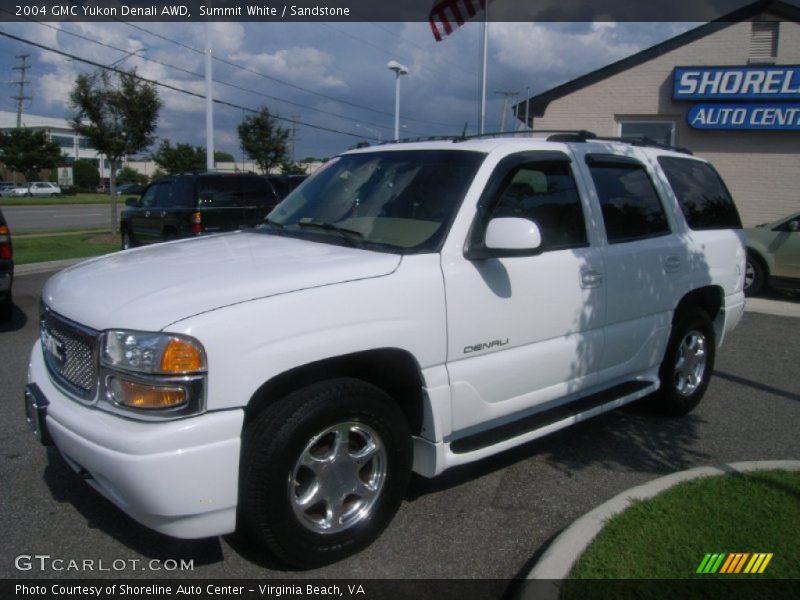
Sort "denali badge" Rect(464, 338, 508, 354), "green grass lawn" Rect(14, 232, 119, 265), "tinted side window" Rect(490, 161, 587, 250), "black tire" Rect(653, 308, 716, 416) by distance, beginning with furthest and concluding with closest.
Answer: "green grass lawn" Rect(14, 232, 119, 265)
"black tire" Rect(653, 308, 716, 416)
"tinted side window" Rect(490, 161, 587, 250)
"denali badge" Rect(464, 338, 508, 354)

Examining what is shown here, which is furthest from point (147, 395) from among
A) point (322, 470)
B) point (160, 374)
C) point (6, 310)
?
point (6, 310)

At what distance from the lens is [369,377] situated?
3.41 m

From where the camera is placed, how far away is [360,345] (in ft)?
10.1

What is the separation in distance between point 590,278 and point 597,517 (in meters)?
1.39

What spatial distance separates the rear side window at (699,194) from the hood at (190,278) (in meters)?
2.82

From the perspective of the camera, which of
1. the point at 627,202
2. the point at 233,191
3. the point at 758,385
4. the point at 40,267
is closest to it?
the point at 627,202

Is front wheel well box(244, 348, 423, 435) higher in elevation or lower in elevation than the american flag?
lower

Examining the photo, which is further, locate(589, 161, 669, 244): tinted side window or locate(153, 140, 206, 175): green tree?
locate(153, 140, 206, 175): green tree

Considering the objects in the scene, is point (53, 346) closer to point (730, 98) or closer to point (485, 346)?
point (485, 346)

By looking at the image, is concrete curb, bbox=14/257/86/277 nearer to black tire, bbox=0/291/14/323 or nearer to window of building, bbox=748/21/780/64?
black tire, bbox=0/291/14/323

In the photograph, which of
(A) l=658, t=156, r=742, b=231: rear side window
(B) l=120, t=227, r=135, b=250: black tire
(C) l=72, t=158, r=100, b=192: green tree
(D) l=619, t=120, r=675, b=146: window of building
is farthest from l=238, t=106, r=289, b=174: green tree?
(C) l=72, t=158, r=100, b=192: green tree

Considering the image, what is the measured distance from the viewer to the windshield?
3.65 m

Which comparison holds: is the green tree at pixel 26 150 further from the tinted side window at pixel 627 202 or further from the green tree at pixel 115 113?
the tinted side window at pixel 627 202

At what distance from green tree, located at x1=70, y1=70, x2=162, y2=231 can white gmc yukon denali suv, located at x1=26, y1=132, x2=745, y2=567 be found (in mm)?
15859
